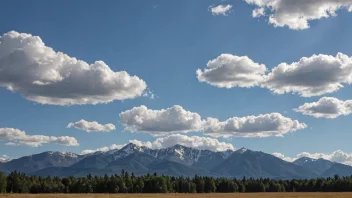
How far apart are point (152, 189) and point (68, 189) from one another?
3660 centimetres

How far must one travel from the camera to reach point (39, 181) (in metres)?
194

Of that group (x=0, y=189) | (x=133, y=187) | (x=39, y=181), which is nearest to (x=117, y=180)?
(x=133, y=187)

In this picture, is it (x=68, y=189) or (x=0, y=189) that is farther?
(x=68, y=189)

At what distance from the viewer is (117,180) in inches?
7702

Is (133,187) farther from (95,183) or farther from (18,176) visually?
(18,176)

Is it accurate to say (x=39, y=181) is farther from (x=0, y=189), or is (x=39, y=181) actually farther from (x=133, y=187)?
(x=133, y=187)

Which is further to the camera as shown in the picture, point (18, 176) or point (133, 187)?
point (133, 187)

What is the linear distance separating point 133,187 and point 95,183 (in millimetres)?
17426

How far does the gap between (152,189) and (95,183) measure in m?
25.5

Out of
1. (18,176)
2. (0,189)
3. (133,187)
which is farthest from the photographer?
(133,187)

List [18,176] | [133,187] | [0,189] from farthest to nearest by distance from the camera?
[133,187] < [18,176] < [0,189]

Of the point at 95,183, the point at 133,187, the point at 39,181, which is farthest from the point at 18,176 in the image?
the point at 133,187

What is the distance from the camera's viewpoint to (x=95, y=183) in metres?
192

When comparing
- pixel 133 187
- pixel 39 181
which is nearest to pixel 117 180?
pixel 133 187
